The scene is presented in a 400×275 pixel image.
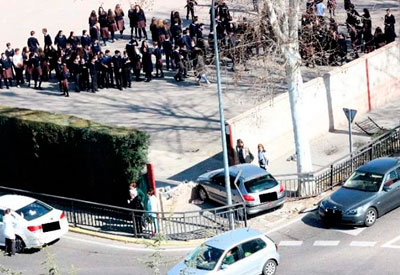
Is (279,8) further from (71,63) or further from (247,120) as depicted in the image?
(71,63)

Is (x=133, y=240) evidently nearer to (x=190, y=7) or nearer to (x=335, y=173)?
(x=335, y=173)

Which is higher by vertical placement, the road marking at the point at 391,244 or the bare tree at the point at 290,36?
the bare tree at the point at 290,36

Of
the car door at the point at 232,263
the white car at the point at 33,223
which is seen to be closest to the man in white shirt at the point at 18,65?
the white car at the point at 33,223

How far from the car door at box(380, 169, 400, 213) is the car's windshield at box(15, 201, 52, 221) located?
9.42 metres

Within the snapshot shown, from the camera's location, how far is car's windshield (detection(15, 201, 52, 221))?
88.5 feet

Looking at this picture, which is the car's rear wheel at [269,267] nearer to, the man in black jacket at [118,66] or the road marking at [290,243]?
the road marking at [290,243]

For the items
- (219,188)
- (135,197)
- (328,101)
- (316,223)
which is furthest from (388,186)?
(328,101)

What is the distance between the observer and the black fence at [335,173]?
3000 cm

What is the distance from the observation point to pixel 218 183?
2912cm

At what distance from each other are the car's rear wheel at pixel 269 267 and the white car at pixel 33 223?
6701 mm

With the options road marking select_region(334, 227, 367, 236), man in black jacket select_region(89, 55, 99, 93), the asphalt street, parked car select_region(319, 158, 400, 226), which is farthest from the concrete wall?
man in black jacket select_region(89, 55, 99, 93)

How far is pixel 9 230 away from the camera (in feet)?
86.2

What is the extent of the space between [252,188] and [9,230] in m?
7.09

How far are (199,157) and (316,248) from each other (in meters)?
7.98
